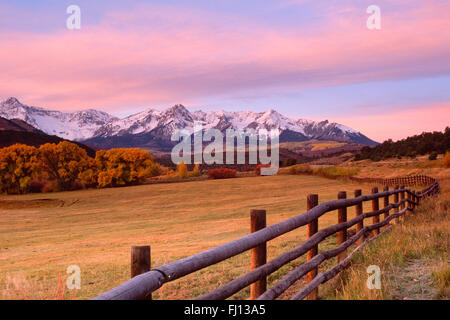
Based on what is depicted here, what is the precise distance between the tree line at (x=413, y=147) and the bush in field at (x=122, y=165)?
67219 mm

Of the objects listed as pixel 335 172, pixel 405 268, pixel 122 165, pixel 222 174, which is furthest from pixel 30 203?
pixel 405 268

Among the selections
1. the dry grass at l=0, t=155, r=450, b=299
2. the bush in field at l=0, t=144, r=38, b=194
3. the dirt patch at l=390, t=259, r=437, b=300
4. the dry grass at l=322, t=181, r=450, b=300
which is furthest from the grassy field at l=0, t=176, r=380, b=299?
the bush in field at l=0, t=144, r=38, b=194

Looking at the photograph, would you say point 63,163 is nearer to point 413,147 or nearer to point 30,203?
point 30,203

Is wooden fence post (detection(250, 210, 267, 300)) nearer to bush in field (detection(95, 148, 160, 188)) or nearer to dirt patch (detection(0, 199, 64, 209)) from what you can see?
dirt patch (detection(0, 199, 64, 209))

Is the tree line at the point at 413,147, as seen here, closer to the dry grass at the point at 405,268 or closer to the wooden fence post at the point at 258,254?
the dry grass at the point at 405,268

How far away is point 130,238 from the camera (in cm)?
2048

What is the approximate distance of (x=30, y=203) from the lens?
48000 millimetres

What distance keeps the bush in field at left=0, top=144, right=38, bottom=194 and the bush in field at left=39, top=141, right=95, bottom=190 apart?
75.1 inches

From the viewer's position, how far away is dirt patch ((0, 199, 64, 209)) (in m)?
46.1

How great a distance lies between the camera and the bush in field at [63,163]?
64.2 meters

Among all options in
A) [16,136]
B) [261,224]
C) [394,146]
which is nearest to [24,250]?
[261,224]

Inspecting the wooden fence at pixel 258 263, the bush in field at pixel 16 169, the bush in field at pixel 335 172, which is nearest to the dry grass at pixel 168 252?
the wooden fence at pixel 258 263

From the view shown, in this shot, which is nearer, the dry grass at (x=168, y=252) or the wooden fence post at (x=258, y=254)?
the wooden fence post at (x=258, y=254)
